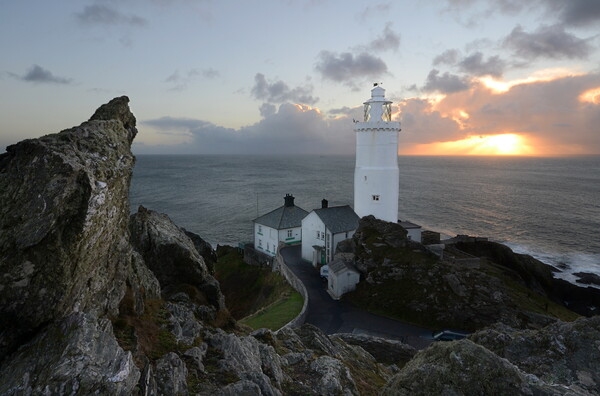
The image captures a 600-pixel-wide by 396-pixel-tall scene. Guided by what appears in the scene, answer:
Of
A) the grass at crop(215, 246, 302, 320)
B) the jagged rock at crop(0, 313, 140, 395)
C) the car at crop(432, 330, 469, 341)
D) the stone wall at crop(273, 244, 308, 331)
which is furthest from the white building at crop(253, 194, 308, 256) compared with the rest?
the jagged rock at crop(0, 313, 140, 395)

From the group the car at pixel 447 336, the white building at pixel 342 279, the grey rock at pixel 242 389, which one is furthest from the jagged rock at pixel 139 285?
the white building at pixel 342 279

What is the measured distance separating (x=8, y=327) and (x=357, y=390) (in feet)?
26.3

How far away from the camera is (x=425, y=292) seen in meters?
27.6

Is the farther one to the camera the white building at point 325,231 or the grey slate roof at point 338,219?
the grey slate roof at point 338,219

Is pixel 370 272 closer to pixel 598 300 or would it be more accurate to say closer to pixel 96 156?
pixel 96 156

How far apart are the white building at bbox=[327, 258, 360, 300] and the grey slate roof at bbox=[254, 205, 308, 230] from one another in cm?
1395

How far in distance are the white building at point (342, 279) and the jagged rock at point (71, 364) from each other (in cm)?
2455

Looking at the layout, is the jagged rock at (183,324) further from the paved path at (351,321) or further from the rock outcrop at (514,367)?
the paved path at (351,321)

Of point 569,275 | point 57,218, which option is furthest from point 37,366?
point 569,275

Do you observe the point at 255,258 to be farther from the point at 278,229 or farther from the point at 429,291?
the point at 429,291

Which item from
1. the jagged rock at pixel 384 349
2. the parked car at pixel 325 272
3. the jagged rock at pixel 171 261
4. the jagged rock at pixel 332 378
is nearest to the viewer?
the jagged rock at pixel 332 378

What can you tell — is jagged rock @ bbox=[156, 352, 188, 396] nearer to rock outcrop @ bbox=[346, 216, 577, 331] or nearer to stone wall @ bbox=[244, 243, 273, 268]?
rock outcrop @ bbox=[346, 216, 577, 331]

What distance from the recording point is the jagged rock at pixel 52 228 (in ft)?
18.4

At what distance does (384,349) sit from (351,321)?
8.00m
